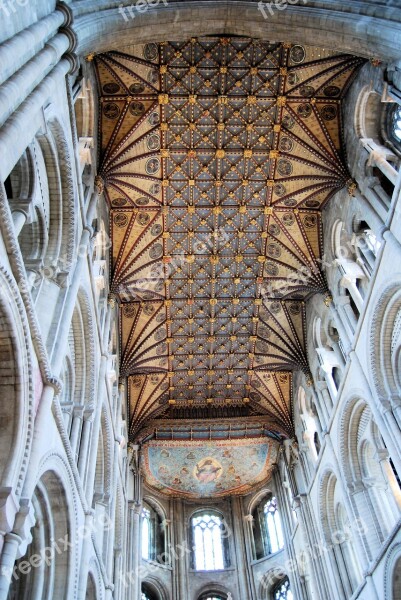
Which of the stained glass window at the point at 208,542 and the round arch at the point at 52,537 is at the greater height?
the stained glass window at the point at 208,542

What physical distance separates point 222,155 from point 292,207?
3271 mm

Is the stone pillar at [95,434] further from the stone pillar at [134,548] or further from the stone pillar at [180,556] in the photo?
→ the stone pillar at [180,556]

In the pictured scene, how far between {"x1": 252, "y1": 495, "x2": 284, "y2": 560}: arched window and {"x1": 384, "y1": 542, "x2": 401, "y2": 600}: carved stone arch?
1201 cm

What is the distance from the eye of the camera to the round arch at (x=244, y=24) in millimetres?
11203

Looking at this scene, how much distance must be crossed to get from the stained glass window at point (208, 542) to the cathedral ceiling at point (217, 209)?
5.24m

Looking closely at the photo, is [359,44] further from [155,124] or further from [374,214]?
[155,124]

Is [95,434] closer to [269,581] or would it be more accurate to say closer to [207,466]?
[207,466]

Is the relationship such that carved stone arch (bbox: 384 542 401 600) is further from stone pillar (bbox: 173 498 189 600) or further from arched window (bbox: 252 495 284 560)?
stone pillar (bbox: 173 498 189 600)

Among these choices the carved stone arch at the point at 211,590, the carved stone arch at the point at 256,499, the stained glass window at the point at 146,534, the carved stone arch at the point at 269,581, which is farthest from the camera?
the carved stone arch at the point at 256,499

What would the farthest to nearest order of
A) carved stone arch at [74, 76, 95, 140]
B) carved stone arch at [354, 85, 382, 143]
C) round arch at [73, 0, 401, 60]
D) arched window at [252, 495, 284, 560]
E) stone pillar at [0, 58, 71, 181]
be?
arched window at [252, 495, 284, 560]
carved stone arch at [354, 85, 382, 143]
carved stone arch at [74, 76, 95, 140]
round arch at [73, 0, 401, 60]
stone pillar at [0, 58, 71, 181]

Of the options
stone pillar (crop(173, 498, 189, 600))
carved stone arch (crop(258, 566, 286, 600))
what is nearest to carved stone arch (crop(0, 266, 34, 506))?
stone pillar (crop(173, 498, 189, 600))

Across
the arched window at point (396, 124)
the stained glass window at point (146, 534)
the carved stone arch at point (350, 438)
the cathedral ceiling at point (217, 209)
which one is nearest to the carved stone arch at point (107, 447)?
the cathedral ceiling at point (217, 209)

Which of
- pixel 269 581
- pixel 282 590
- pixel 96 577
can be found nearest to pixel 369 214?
pixel 96 577

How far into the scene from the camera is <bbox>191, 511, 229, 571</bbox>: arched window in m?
24.9
